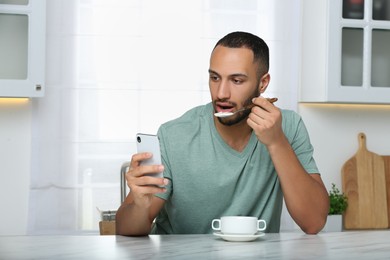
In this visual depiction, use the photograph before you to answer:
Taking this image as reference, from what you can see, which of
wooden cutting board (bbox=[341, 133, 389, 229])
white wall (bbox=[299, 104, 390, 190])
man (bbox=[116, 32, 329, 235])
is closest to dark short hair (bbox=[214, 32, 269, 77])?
man (bbox=[116, 32, 329, 235])

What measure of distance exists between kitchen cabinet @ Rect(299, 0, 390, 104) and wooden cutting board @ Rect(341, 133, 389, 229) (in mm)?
320

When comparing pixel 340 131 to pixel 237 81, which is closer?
pixel 237 81

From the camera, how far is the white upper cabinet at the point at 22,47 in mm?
3066

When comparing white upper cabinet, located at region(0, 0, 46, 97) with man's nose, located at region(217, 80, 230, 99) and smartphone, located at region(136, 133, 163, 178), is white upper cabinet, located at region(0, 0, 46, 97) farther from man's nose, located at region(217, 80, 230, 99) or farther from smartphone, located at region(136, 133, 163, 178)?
smartphone, located at region(136, 133, 163, 178)

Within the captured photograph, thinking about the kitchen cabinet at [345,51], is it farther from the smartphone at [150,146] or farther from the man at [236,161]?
the smartphone at [150,146]

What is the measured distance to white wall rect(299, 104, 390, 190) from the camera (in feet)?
11.9

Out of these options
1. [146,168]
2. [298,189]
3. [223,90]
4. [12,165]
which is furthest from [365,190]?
[146,168]

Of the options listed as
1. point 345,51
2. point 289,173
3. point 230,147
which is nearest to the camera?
point 289,173

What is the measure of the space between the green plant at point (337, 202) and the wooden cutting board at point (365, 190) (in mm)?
45

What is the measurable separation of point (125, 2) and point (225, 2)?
459 millimetres

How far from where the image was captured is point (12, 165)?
3.28 meters

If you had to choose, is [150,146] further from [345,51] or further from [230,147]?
[345,51]

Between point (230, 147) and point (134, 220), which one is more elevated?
point (230, 147)

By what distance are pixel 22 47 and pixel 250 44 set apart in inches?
44.6
